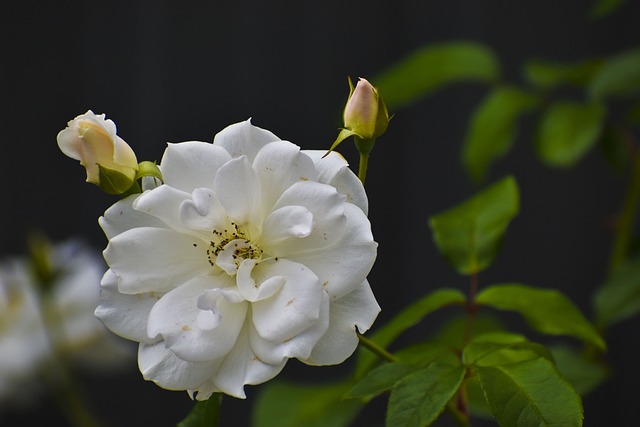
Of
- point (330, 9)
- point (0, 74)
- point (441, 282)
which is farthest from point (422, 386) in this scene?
point (0, 74)

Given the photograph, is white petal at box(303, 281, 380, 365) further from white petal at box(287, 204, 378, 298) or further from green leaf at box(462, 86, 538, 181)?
green leaf at box(462, 86, 538, 181)

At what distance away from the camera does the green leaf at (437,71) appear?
37.5 inches

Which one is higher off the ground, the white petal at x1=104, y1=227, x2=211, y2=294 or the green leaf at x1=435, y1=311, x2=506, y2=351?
the white petal at x1=104, y1=227, x2=211, y2=294

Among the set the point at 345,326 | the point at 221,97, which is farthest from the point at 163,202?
the point at 221,97

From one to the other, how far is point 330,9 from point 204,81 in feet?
1.11

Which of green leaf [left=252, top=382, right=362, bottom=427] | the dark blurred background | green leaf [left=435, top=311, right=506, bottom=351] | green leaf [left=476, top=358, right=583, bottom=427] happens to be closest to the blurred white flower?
green leaf [left=252, top=382, right=362, bottom=427]

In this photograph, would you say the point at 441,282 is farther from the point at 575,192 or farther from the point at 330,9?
the point at 330,9

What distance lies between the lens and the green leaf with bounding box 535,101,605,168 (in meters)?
0.82

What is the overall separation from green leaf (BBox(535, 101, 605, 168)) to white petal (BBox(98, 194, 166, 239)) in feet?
1.57

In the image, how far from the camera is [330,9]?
→ 6.31 feet

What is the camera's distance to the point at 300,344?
46 cm

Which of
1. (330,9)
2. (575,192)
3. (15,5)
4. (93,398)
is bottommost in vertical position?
(93,398)

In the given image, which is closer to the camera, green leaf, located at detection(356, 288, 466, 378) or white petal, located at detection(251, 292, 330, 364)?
white petal, located at detection(251, 292, 330, 364)

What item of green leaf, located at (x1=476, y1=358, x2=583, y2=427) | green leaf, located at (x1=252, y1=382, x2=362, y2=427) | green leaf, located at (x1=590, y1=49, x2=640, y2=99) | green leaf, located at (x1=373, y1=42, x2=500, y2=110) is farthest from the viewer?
green leaf, located at (x1=373, y1=42, x2=500, y2=110)
